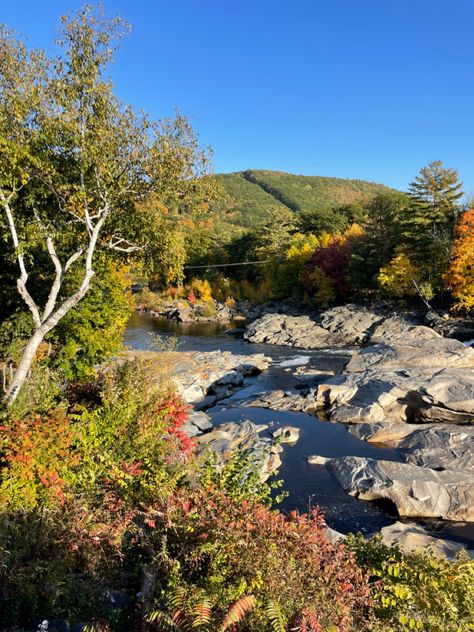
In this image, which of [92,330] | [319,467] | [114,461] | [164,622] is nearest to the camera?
[164,622]

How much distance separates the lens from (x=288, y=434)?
13.9m

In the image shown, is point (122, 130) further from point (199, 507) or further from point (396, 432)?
point (396, 432)

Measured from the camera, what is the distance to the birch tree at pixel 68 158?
927cm

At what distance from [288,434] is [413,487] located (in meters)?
4.78

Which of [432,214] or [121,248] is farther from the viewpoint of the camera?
[432,214]

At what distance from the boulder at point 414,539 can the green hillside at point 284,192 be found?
118 metres

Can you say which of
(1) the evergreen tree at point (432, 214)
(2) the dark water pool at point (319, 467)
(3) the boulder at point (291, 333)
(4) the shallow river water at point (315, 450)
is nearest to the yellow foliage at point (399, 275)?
(1) the evergreen tree at point (432, 214)

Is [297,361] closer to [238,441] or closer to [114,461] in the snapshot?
[238,441]

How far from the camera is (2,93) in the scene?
919 centimetres

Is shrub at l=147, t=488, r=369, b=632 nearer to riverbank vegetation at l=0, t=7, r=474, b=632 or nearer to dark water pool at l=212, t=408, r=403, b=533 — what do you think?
riverbank vegetation at l=0, t=7, r=474, b=632

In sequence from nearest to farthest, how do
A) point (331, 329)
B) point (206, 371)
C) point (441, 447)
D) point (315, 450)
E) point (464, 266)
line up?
point (441, 447), point (315, 450), point (206, 371), point (464, 266), point (331, 329)

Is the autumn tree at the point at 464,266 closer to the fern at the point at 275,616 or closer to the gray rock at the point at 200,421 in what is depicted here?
the gray rock at the point at 200,421

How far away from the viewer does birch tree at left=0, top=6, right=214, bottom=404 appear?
9266 millimetres

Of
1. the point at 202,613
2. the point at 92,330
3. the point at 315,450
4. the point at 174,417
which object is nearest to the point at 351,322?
the point at 315,450
